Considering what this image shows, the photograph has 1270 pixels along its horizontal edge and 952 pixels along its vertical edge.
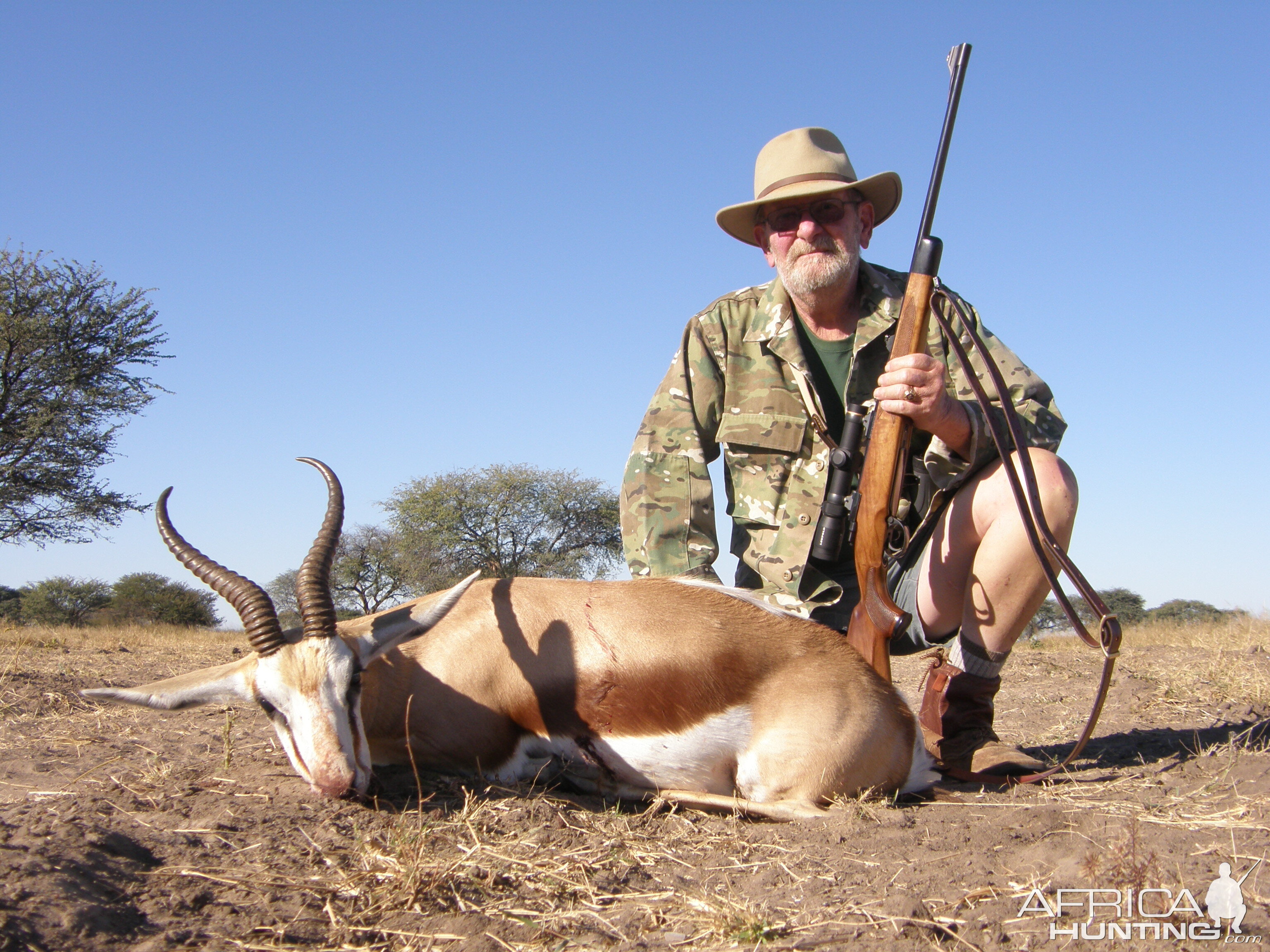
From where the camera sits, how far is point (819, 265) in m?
4.36

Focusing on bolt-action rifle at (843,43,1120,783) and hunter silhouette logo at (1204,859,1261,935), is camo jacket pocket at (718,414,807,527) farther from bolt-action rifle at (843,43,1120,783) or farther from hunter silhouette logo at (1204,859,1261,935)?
hunter silhouette logo at (1204,859,1261,935)

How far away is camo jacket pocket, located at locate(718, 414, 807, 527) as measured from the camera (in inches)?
171

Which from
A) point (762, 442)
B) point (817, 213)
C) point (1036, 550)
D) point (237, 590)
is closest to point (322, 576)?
point (237, 590)

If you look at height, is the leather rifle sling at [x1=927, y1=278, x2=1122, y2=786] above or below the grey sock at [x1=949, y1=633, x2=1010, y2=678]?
above

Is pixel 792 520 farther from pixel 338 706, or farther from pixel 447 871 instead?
pixel 447 871

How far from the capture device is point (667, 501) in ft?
13.8

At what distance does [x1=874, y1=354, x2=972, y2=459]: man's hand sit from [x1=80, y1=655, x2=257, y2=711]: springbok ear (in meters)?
2.48

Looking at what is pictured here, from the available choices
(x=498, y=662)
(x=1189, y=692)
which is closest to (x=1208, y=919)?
(x=498, y=662)

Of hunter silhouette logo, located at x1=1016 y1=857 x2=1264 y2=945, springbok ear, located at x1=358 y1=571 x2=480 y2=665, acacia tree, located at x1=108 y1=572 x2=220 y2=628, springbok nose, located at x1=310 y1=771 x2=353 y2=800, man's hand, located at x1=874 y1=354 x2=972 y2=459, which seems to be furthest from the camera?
acacia tree, located at x1=108 y1=572 x2=220 y2=628

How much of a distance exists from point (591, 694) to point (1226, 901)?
6.02 ft

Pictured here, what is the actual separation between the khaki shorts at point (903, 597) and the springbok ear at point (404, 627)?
159cm

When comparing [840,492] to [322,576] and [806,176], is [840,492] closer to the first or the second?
[806,176]

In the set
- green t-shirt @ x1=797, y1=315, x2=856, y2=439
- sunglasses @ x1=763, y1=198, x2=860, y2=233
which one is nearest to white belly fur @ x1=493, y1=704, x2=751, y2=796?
green t-shirt @ x1=797, y1=315, x2=856, y2=439

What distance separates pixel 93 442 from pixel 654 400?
619 inches
